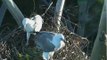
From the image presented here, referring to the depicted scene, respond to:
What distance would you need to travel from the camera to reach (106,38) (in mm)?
978

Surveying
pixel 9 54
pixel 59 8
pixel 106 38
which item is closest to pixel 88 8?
pixel 59 8

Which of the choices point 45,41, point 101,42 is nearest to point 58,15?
point 45,41

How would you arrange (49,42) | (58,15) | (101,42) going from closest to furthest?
(101,42) < (49,42) < (58,15)

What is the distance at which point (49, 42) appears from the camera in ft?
4.20

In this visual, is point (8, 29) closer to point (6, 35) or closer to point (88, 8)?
point (6, 35)

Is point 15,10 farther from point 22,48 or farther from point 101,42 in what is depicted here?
point 101,42

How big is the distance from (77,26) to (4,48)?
36cm

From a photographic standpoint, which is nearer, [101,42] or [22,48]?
[101,42]

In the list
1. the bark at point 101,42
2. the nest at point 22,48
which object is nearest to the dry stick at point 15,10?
the nest at point 22,48

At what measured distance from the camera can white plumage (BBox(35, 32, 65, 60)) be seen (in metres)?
1.25

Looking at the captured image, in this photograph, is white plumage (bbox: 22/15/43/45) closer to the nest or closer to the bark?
the nest

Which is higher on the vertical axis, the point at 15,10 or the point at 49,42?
the point at 15,10

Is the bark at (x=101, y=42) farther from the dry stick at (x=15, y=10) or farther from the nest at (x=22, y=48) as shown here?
the dry stick at (x=15, y=10)

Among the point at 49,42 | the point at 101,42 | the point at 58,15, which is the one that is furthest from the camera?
the point at 58,15
